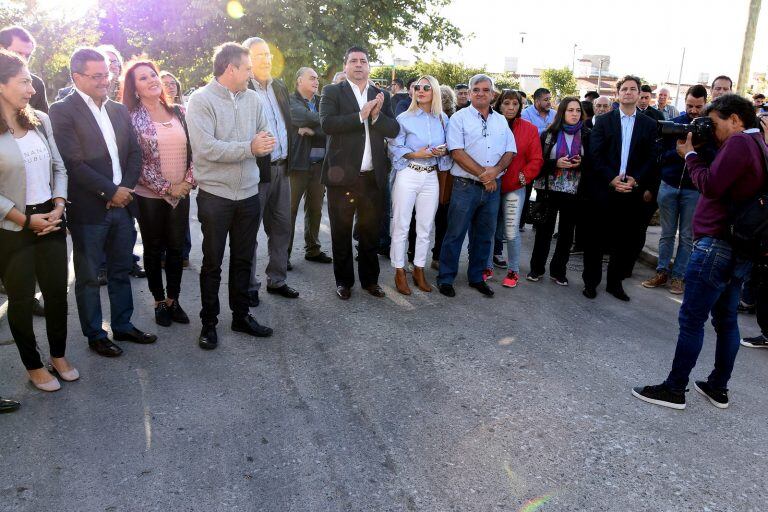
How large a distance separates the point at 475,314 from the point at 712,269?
220 centimetres

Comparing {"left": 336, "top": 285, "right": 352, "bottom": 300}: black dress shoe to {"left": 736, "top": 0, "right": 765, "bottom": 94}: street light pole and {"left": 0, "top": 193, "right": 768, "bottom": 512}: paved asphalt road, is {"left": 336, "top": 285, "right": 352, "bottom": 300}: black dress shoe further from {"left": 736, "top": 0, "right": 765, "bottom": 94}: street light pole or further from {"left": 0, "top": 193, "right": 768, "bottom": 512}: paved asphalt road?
{"left": 736, "top": 0, "right": 765, "bottom": 94}: street light pole

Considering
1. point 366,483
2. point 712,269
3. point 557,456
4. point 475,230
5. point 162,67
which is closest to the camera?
point 366,483

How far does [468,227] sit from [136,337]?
336 centimetres

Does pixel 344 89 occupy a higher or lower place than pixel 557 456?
higher

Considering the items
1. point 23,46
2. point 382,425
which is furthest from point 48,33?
point 382,425

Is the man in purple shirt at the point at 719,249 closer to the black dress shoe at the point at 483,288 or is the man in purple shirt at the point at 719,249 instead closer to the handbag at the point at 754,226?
the handbag at the point at 754,226

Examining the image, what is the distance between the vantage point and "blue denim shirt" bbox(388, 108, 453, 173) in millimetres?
5500

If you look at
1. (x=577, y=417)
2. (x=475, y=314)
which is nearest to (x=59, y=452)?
(x=577, y=417)

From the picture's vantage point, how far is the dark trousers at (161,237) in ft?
15.2

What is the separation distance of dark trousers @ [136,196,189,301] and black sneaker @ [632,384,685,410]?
12.4 ft

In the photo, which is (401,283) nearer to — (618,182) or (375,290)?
(375,290)

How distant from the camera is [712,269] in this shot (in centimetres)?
351

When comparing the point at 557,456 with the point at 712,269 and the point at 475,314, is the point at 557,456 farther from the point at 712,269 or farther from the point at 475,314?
the point at 475,314

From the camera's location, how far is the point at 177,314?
4.88 metres
